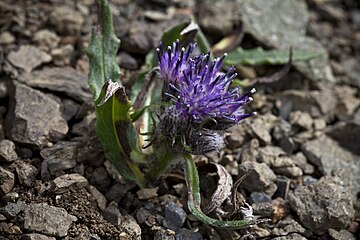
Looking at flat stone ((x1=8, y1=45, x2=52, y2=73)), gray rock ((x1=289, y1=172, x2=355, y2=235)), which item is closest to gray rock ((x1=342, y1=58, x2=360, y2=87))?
gray rock ((x1=289, y1=172, x2=355, y2=235))

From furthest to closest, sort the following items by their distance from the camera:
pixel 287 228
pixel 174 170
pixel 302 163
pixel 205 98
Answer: pixel 302 163 < pixel 174 170 < pixel 287 228 < pixel 205 98

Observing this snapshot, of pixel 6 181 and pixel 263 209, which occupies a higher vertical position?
pixel 6 181

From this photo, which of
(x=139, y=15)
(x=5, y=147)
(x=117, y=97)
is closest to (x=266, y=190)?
(x=117, y=97)

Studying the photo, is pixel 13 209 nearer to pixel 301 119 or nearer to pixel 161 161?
pixel 161 161

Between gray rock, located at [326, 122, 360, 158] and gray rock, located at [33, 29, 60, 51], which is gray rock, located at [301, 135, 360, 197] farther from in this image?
gray rock, located at [33, 29, 60, 51]

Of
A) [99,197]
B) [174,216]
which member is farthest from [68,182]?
[174,216]

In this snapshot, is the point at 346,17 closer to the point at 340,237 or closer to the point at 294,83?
the point at 294,83

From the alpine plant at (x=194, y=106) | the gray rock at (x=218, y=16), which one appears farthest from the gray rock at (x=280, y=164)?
the gray rock at (x=218, y=16)
